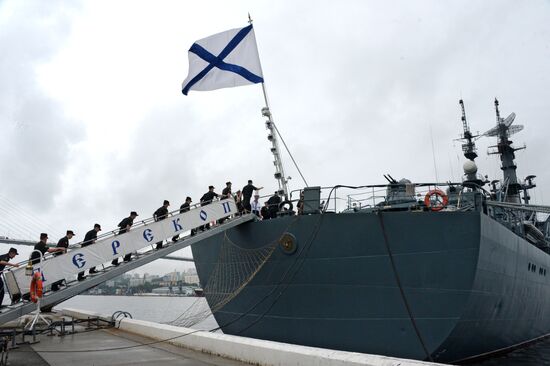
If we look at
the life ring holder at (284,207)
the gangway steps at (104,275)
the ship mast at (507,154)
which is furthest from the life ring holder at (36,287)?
the ship mast at (507,154)

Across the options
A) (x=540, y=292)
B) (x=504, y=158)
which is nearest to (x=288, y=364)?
(x=540, y=292)

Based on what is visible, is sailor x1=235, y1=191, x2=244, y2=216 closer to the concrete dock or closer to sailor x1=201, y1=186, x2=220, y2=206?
sailor x1=201, y1=186, x2=220, y2=206

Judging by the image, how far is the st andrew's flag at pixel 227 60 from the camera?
12.5 meters

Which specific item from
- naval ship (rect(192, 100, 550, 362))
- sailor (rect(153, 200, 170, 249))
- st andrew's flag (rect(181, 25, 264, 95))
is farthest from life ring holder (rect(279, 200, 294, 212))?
st andrew's flag (rect(181, 25, 264, 95))

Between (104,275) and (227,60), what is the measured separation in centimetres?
696

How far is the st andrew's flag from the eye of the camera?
1249 centimetres

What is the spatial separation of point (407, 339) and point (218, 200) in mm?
5808

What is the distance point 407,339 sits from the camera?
8.83 metres

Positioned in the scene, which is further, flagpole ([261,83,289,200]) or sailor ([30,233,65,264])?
flagpole ([261,83,289,200])

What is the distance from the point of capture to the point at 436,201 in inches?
382

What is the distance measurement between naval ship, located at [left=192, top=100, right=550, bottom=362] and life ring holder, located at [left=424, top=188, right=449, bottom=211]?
27 millimetres

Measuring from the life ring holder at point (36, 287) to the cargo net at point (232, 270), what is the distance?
4.85m

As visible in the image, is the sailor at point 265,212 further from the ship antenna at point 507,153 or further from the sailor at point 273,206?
the ship antenna at point 507,153

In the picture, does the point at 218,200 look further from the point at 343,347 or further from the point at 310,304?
the point at 343,347
